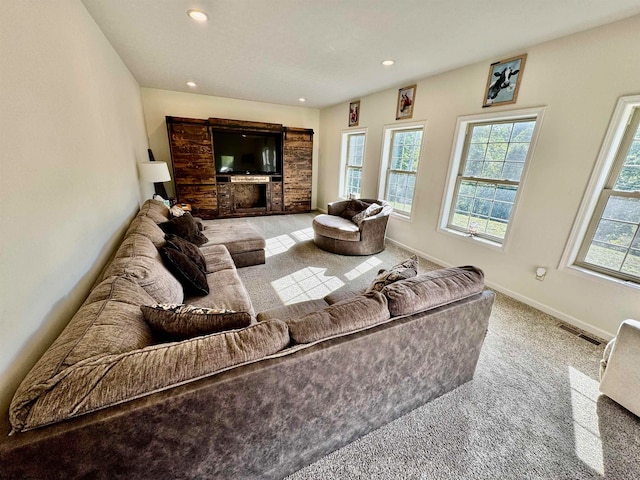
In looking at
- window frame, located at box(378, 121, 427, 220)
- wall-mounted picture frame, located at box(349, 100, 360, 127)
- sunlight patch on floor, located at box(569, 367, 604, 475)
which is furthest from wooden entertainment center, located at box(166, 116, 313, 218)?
sunlight patch on floor, located at box(569, 367, 604, 475)

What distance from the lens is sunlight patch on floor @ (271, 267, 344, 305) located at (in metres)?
2.75

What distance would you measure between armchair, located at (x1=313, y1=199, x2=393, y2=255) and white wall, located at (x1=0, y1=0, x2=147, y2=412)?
2614mm

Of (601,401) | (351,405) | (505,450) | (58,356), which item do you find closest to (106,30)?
(58,356)

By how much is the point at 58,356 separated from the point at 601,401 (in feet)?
9.52

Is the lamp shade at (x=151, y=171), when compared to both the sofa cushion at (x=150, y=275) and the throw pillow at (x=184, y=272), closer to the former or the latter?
the throw pillow at (x=184, y=272)

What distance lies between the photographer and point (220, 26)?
2336 mm

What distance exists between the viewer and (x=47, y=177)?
1276mm

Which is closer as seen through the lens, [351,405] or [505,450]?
[351,405]

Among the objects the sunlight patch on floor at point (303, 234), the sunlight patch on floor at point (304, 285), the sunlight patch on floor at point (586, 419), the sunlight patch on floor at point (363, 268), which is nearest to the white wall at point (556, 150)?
the sunlight patch on floor at point (586, 419)

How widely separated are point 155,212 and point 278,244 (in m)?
1.84

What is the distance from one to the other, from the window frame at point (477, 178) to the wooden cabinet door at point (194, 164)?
14.9 ft

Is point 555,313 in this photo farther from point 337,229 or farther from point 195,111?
point 195,111

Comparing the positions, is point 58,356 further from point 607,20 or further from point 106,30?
point 607,20

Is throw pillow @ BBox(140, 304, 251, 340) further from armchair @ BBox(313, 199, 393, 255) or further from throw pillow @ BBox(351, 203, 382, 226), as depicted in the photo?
throw pillow @ BBox(351, 203, 382, 226)
